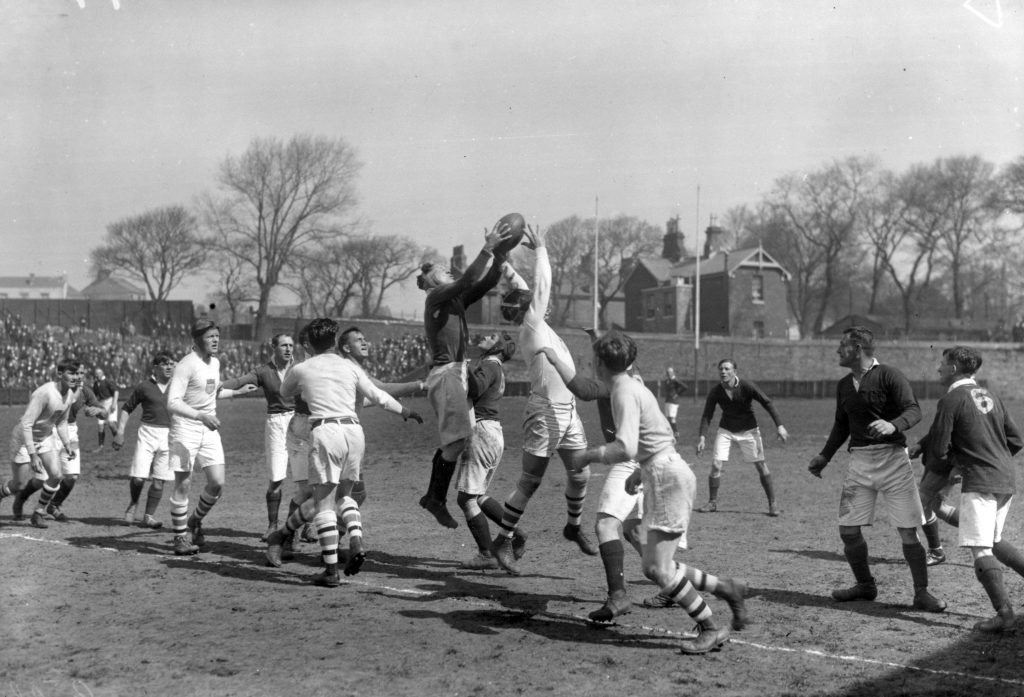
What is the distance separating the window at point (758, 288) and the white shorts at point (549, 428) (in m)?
61.3

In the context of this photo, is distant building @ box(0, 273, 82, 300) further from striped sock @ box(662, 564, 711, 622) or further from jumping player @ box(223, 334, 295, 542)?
striped sock @ box(662, 564, 711, 622)

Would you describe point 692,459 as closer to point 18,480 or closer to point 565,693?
point 18,480

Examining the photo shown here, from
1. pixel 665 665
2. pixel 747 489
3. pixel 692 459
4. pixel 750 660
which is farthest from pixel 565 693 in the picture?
pixel 692 459

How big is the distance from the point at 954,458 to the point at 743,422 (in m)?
5.29

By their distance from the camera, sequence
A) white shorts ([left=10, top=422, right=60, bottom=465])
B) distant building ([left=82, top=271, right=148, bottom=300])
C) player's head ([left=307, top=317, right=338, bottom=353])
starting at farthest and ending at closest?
distant building ([left=82, top=271, right=148, bottom=300]), white shorts ([left=10, top=422, right=60, bottom=465]), player's head ([left=307, top=317, right=338, bottom=353])

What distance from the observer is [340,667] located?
5395 mm

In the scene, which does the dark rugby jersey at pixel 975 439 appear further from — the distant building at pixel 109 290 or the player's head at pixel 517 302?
the distant building at pixel 109 290


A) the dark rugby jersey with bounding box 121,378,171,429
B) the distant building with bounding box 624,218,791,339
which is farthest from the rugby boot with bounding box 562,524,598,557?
the distant building with bounding box 624,218,791,339

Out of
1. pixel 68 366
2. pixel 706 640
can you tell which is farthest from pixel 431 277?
pixel 68 366

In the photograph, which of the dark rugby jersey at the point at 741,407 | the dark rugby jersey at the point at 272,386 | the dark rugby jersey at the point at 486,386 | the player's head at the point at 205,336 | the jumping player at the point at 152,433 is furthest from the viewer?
the dark rugby jersey at the point at 741,407

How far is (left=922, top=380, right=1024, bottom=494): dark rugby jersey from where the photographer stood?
21.5ft

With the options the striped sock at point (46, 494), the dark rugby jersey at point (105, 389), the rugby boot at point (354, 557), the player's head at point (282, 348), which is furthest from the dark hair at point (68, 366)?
the dark rugby jersey at point (105, 389)

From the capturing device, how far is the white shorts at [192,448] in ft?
29.6

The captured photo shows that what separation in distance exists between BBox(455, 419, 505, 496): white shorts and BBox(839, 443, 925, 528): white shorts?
9.21 ft
